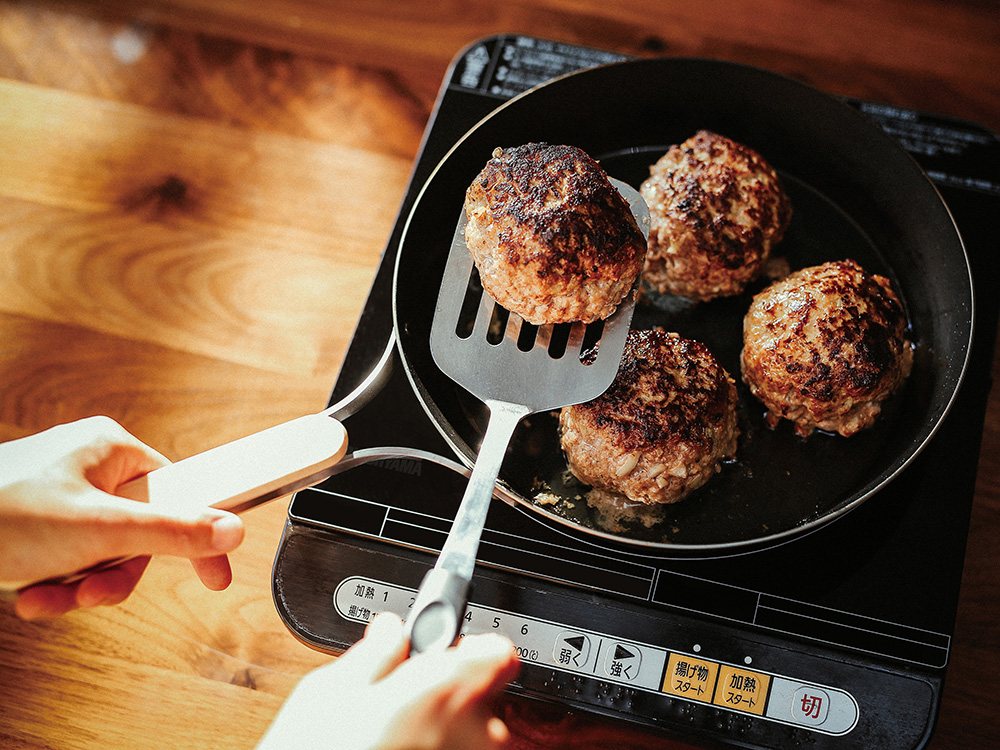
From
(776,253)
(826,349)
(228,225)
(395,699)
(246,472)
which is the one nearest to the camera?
(395,699)

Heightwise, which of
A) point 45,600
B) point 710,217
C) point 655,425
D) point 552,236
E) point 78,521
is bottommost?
point 45,600

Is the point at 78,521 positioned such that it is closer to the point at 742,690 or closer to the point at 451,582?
the point at 451,582

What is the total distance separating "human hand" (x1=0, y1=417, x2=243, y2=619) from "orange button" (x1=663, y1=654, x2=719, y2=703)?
69cm

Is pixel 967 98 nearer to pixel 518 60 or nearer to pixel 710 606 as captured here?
pixel 518 60

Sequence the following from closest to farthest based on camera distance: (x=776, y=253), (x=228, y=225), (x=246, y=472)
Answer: (x=246, y=472) → (x=776, y=253) → (x=228, y=225)

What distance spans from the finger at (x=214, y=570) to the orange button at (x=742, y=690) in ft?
2.63

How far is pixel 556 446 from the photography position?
1.26 meters

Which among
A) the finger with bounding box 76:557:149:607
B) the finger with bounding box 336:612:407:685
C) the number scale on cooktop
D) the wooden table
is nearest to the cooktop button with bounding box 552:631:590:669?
the number scale on cooktop

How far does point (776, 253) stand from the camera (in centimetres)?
140

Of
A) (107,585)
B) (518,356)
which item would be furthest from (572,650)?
(107,585)

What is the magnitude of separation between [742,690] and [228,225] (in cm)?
134

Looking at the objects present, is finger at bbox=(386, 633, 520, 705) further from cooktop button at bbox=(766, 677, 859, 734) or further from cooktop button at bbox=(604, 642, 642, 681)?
cooktop button at bbox=(766, 677, 859, 734)

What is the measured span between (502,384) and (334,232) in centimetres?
62

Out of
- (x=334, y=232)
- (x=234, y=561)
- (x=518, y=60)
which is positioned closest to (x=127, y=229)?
(x=334, y=232)
